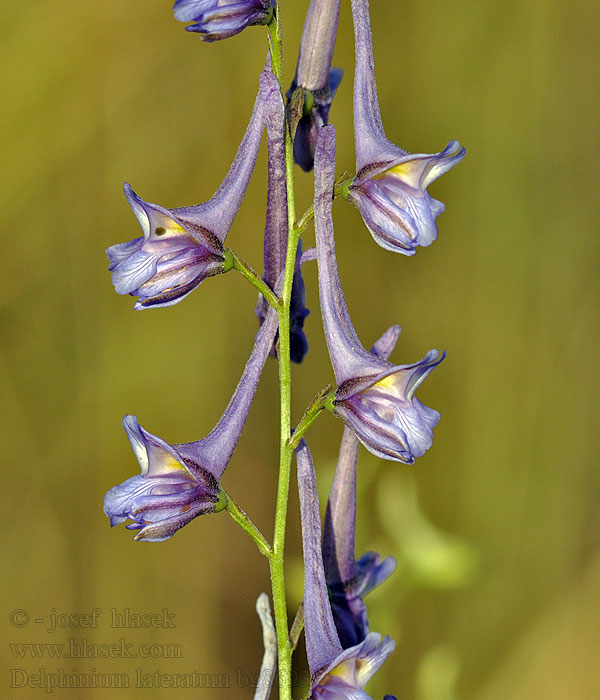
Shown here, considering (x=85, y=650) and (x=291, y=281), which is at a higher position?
(x=291, y=281)

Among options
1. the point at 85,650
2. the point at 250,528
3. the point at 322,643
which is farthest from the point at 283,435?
the point at 85,650

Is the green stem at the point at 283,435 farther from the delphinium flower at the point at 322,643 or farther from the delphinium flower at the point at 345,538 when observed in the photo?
the delphinium flower at the point at 345,538

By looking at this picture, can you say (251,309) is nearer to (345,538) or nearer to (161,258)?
(345,538)

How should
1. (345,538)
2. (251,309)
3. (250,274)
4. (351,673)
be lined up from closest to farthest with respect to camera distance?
1. (351,673)
2. (250,274)
3. (345,538)
4. (251,309)

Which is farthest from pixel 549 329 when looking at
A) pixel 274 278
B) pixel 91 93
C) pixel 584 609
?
pixel 274 278

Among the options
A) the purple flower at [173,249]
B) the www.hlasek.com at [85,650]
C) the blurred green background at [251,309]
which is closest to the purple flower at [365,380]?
the purple flower at [173,249]

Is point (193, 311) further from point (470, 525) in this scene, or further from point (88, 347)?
point (470, 525)

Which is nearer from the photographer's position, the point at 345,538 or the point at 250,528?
the point at 250,528
